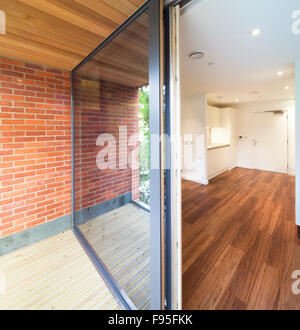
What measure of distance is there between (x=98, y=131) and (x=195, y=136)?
311 cm

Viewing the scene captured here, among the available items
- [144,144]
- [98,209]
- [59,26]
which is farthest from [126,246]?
[59,26]

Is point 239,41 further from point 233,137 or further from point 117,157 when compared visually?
point 233,137

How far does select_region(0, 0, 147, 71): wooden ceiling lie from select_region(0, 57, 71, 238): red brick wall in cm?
28

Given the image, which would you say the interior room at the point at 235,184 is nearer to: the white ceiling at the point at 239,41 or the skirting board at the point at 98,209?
the white ceiling at the point at 239,41

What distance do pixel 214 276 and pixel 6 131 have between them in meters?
2.62

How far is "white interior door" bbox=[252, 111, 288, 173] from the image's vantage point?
506 centimetres

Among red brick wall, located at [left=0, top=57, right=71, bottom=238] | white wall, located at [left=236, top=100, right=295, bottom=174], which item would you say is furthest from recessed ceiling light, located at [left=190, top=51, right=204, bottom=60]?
white wall, located at [left=236, top=100, right=295, bottom=174]

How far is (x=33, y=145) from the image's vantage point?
6.40ft

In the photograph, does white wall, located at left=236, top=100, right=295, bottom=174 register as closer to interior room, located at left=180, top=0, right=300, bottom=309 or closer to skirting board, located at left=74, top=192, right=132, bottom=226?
interior room, located at left=180, top=0, right=300, bottom=309

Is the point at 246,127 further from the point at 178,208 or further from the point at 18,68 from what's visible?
the point at 18,68

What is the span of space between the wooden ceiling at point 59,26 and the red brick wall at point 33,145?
0.28 m

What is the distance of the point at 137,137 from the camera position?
1.28m

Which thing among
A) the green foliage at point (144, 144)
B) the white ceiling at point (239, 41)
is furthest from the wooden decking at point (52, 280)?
the white ceiling at point (239, 41)
